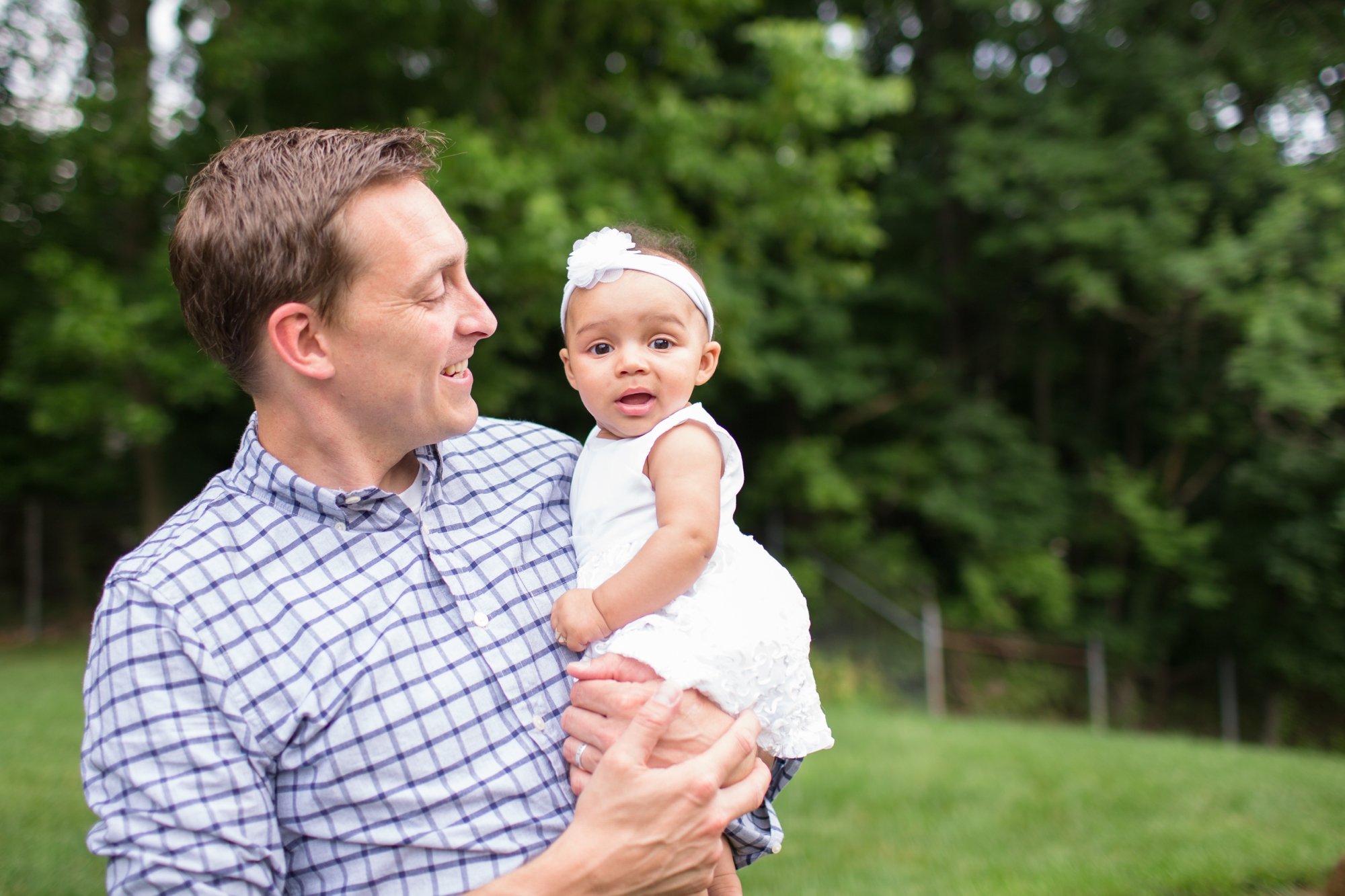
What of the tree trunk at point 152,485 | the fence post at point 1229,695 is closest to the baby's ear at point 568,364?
the tree trunk at point 152,485

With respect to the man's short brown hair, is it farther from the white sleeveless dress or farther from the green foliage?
the green foliage

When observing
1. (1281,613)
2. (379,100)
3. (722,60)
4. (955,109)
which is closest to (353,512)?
(379,100)

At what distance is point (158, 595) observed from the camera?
1341 mm

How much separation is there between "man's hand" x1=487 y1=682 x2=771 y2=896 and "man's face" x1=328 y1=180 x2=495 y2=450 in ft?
1.95

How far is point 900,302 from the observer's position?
1330 cm

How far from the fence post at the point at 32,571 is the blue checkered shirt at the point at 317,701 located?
11.6 meters

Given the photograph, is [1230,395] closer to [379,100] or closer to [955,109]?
[955,109]

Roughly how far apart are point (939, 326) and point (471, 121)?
8.18m

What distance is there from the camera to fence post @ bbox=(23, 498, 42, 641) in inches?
436

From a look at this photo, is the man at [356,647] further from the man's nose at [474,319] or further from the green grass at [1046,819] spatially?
the green grass at [1046,819]

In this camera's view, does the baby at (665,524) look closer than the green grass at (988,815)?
Yes

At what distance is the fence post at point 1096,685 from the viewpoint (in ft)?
39.4

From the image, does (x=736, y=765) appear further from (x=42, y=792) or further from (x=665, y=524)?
(x=42, y=792)

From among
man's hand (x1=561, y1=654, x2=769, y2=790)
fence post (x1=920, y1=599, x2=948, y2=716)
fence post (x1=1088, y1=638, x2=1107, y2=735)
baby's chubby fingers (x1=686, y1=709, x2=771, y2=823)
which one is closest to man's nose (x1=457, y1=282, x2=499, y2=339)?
man's hand (x1=561, y1=654, x2=769, y2=790)
